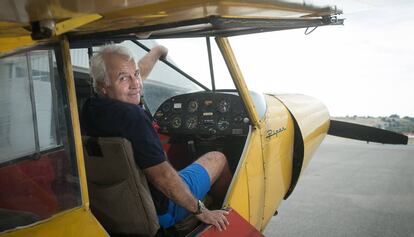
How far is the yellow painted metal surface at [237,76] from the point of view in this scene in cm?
228

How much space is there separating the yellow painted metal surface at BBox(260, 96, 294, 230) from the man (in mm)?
463

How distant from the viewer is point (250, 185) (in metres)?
Answer: 2.26

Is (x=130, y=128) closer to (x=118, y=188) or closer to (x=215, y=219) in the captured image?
(x=118, y=188)

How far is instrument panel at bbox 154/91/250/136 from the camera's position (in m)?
2.84

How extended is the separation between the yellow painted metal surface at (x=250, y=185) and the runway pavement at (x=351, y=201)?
1195 mm

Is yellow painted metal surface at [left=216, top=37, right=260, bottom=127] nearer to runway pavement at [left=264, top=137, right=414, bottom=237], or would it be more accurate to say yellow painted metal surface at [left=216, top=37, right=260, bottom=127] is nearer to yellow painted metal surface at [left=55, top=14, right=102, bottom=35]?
yellow painted metal surface at [left=55, top=14, right=102, bottom=35]

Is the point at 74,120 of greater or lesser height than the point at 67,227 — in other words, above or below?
above

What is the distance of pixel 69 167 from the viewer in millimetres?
1514

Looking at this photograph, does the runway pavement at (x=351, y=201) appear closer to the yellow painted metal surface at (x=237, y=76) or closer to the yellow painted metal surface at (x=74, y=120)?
the yellow painted metal surface at (x=237, y=76)

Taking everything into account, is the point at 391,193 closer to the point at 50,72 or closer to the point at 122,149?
the point at 122,149

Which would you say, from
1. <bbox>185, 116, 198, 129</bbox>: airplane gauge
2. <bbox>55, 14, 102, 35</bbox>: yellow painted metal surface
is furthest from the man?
<bbox>185, 116, 198, 129</bbox>: airplane gauge

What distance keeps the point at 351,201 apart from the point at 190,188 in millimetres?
2988

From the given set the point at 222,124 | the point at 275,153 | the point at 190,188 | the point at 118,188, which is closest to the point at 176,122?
the point at 222,124

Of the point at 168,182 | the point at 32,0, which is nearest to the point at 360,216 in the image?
the point at 168,182
